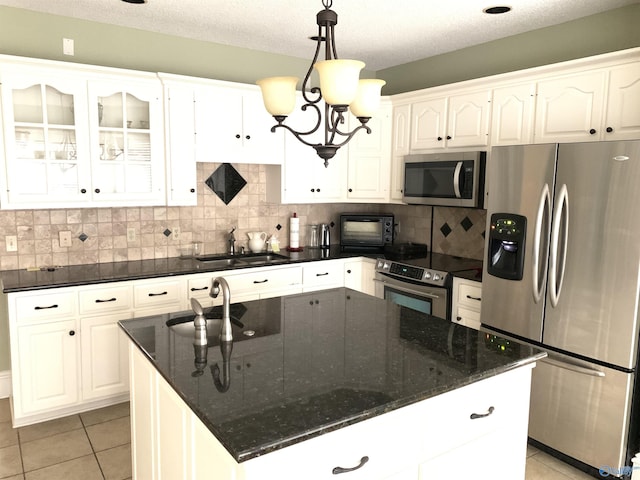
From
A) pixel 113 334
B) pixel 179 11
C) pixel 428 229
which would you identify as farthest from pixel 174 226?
pixel 428 229

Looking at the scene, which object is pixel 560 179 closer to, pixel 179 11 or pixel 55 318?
pixel 179 11

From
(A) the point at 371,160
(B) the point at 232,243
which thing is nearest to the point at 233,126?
(B) the point at 232,243

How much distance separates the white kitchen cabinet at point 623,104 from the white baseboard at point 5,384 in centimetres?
436

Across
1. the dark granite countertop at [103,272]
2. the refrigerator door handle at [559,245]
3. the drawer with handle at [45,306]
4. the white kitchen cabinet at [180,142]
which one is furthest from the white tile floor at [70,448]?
the refrigerator door handle at [559,245]

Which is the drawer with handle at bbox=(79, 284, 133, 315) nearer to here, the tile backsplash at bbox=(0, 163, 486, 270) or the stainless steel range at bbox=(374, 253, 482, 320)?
the tile backsplash at bbox=(0, 163, 486, 270)

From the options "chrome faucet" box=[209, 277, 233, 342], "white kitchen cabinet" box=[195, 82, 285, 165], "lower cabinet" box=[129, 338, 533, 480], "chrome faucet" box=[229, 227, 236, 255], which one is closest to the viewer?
"lower cabinet" box=[129, 338, 533, 480]

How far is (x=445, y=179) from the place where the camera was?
3777 mm

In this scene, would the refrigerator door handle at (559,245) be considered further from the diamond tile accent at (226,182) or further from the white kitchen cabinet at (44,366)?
the white kitchen cabinet at (44,366)

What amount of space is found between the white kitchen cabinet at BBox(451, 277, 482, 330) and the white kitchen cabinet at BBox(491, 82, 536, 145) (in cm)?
105

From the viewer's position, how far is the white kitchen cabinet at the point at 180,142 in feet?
11.8

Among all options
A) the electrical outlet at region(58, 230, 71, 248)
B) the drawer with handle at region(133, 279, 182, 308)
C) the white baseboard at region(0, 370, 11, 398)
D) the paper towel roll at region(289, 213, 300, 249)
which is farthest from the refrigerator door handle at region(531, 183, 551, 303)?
the white baseboard at region(0, 370, 11, 398)

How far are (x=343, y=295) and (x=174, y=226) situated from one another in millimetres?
1896

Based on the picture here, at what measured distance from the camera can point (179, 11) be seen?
3.28 m

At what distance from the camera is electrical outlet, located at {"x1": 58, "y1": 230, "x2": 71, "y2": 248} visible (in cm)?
355
